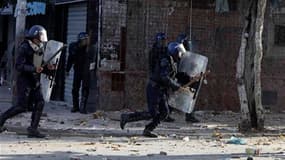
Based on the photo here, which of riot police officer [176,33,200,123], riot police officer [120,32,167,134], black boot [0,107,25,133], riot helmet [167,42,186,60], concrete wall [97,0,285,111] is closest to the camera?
black boot [0,107,25,133]

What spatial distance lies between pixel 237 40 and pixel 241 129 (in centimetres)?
463

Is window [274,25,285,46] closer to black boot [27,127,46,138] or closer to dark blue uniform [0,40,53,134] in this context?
black boot [27,127,46,138]

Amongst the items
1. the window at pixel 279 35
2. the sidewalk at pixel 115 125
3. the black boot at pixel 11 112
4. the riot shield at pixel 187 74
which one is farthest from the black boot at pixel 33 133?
the window at pixel 279 35

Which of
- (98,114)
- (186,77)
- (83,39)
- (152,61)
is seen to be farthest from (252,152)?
(83,39)

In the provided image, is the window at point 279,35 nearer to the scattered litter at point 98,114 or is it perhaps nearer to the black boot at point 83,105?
the scattered litter at point 98,114

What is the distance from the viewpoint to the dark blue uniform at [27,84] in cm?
1091

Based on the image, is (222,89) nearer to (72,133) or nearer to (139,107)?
(139,107)

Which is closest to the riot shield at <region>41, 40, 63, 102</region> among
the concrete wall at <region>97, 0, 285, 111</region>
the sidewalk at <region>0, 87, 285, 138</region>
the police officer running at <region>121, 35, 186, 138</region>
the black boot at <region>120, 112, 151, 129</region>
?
the sidewalk at <region>0, 87, 285, 138</region>

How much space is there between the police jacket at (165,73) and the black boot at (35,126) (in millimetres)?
2138

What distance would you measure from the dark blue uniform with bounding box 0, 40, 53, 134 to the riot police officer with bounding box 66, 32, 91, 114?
4.31m

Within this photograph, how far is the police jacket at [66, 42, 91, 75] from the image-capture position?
15477mm

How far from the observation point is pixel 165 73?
37.6ft

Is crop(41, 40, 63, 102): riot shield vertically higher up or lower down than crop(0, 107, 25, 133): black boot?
higher up

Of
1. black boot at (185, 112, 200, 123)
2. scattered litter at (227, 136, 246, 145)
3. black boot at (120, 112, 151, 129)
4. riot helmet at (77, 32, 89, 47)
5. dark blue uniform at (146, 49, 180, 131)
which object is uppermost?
riot helmet at (77, 32, 89, 47)
